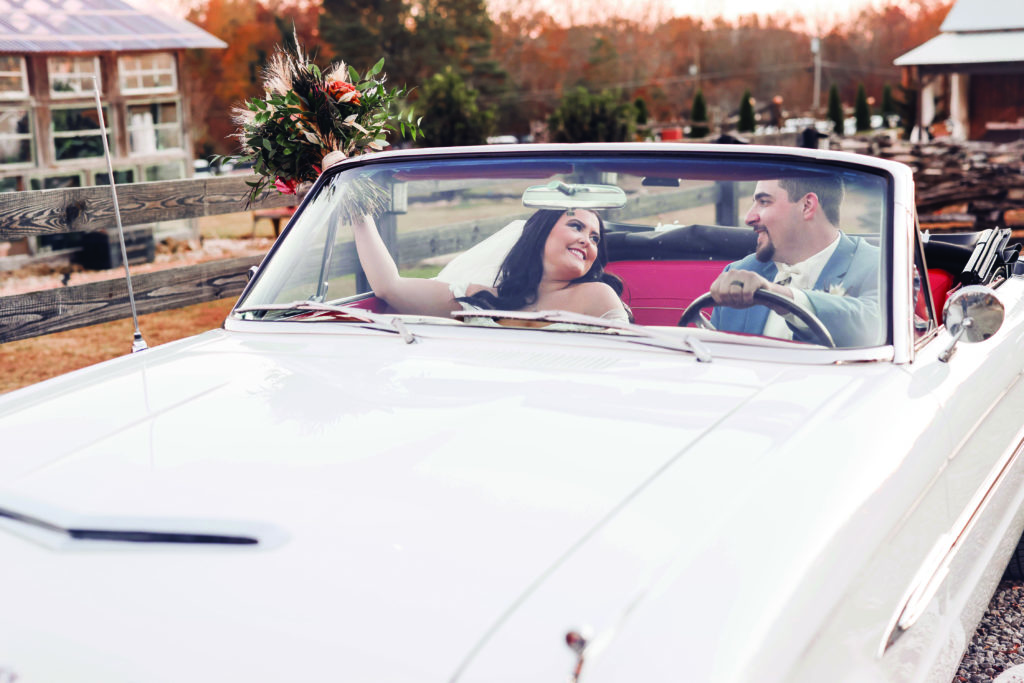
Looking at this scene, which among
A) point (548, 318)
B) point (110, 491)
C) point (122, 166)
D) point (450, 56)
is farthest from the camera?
point (450, 56)

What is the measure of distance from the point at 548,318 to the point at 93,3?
13.0m

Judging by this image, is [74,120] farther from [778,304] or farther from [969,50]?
[969,50]

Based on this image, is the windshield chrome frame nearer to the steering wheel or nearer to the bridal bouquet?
the steering wheel

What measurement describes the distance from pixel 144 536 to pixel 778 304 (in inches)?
61.3

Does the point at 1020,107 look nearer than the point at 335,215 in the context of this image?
No

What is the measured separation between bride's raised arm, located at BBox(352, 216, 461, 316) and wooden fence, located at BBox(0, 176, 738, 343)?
1237mm

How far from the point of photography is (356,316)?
9.15 feet

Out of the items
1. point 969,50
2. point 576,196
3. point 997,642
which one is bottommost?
point 997,642

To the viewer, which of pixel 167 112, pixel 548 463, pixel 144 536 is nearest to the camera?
pixel 144 536

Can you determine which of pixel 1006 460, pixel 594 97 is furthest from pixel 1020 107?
pixel 1006 460

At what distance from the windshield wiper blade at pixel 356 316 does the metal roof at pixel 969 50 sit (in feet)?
82.8

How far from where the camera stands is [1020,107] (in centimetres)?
2759

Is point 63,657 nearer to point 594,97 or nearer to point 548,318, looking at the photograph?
point 548,318

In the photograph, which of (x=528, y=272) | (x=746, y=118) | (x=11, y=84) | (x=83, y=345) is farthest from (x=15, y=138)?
(x=746, y=118)
